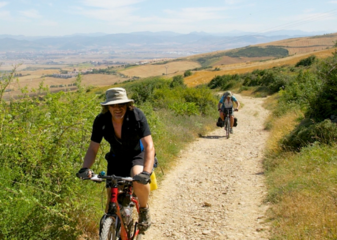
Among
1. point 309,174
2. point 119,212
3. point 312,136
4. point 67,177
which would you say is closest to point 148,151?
point 119,212

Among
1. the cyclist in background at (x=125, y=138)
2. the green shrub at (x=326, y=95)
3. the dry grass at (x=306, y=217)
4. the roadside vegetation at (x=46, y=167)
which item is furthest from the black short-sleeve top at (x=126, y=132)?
the green shrub at (x=326, y=95)

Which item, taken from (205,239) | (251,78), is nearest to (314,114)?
(205,239)

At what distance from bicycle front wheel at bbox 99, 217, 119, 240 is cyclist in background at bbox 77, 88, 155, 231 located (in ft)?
1.25

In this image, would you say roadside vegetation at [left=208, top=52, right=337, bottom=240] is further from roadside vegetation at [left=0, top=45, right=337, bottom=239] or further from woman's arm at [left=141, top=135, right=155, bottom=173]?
woman's arm at [left=141, top=135, right=155, bottom=173]

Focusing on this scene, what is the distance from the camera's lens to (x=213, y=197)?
21.5 ft

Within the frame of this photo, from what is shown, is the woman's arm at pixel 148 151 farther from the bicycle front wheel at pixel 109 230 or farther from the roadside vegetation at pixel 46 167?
the roadside vegetation at pixel 46 167

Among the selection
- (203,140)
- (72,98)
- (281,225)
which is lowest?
(203,140)

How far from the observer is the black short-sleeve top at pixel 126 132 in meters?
3.70

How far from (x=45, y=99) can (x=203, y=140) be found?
8113 mm

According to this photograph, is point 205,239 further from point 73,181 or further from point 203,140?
point 203,140

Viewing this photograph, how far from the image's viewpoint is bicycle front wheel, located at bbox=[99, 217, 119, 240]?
10.5 feet

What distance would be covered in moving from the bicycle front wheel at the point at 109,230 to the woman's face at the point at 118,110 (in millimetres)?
1103

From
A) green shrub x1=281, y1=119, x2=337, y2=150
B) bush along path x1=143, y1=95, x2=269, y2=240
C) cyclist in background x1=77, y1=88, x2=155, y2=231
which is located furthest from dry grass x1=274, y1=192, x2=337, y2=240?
green shrub x1=281, y1=119, x2=337, y2=150

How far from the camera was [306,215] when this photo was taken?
436 cm
